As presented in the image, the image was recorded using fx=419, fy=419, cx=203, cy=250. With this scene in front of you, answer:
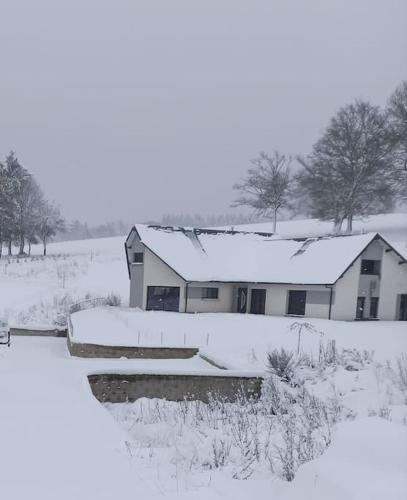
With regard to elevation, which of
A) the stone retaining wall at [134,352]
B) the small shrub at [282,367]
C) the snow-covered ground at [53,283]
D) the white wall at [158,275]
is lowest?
the snow-covered ground at [53,283]

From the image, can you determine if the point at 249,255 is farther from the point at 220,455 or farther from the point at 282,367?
the point at 220,455

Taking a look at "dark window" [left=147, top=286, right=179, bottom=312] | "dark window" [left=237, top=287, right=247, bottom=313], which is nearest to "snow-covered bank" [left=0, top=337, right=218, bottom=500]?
"dark window" [left=147, top=286, right=179, bottom=312]

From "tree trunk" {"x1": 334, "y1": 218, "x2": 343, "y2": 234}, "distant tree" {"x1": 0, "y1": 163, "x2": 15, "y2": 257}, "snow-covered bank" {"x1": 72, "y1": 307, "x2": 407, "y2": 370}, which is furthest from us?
"distant tree" {"x1": 0, "y1": 163, "x2": 15, "y2": 257}

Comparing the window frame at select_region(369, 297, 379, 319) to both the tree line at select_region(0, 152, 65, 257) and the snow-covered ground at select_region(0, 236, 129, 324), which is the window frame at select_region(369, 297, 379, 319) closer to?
the snow-covered ground at select_region(0, 236, 129, 324)

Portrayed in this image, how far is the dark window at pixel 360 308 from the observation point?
27.9 metres

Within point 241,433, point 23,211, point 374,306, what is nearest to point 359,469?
point 241,433

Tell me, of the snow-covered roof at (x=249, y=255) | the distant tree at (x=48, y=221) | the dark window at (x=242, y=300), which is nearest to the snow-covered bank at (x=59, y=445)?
the snow-covered roof at (x=249, y=255)

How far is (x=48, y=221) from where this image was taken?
55.0m

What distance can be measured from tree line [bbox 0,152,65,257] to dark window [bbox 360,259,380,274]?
3920cm

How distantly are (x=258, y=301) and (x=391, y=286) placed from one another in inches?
357

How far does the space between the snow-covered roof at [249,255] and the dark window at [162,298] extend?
180 cm

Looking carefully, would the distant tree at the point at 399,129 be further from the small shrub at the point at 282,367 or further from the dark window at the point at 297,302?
the small shrub at the point at 282,367

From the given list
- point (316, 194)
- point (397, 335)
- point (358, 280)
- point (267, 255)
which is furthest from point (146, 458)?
point (316, 194)

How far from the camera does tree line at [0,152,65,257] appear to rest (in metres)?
50.2
